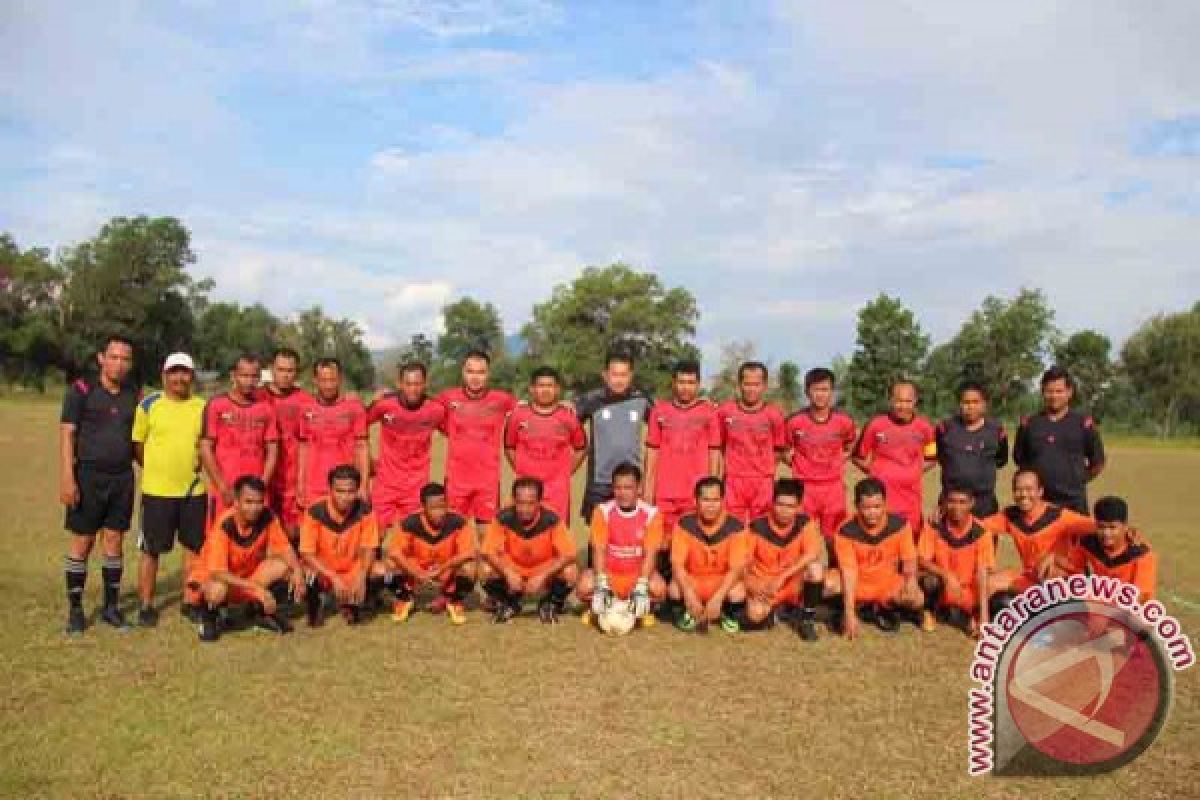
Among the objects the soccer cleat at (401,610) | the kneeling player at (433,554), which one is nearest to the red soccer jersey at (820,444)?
the kneeling player at (433,554)

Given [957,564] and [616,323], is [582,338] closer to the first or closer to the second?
[616,323]

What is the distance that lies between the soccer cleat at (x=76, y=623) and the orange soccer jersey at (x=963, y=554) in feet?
19.3

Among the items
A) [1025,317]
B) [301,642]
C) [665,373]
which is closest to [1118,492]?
[301,642]

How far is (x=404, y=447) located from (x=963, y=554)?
4350 millimetres

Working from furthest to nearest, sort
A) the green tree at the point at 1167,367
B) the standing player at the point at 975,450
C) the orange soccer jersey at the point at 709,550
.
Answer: the green tree at the point at 1167,367 < the standing player at the point at 975,450 < the orange soccer jersey at the point at 709,550

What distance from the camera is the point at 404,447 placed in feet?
23.6

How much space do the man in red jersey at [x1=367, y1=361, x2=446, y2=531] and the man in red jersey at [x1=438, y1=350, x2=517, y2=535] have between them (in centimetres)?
21

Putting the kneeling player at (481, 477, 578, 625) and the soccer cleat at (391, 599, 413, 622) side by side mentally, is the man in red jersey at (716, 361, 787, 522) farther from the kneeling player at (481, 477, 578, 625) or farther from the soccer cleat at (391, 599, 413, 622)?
the soccer cleat at (391, 599, 413, 622)

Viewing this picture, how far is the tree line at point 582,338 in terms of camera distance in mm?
46750

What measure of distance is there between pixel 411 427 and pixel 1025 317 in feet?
149

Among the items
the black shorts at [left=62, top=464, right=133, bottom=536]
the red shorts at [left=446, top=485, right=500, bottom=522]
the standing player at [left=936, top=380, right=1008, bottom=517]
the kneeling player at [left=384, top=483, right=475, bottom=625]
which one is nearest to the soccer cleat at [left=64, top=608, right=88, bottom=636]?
the black shorts at [left=62, top=464, right=133, bottom=536]

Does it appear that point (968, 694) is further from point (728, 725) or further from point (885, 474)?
point (885, 474)

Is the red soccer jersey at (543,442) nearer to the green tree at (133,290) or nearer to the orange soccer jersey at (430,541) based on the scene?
the orange soccer jersey at (430,541)

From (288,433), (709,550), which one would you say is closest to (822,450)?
(709,550)
